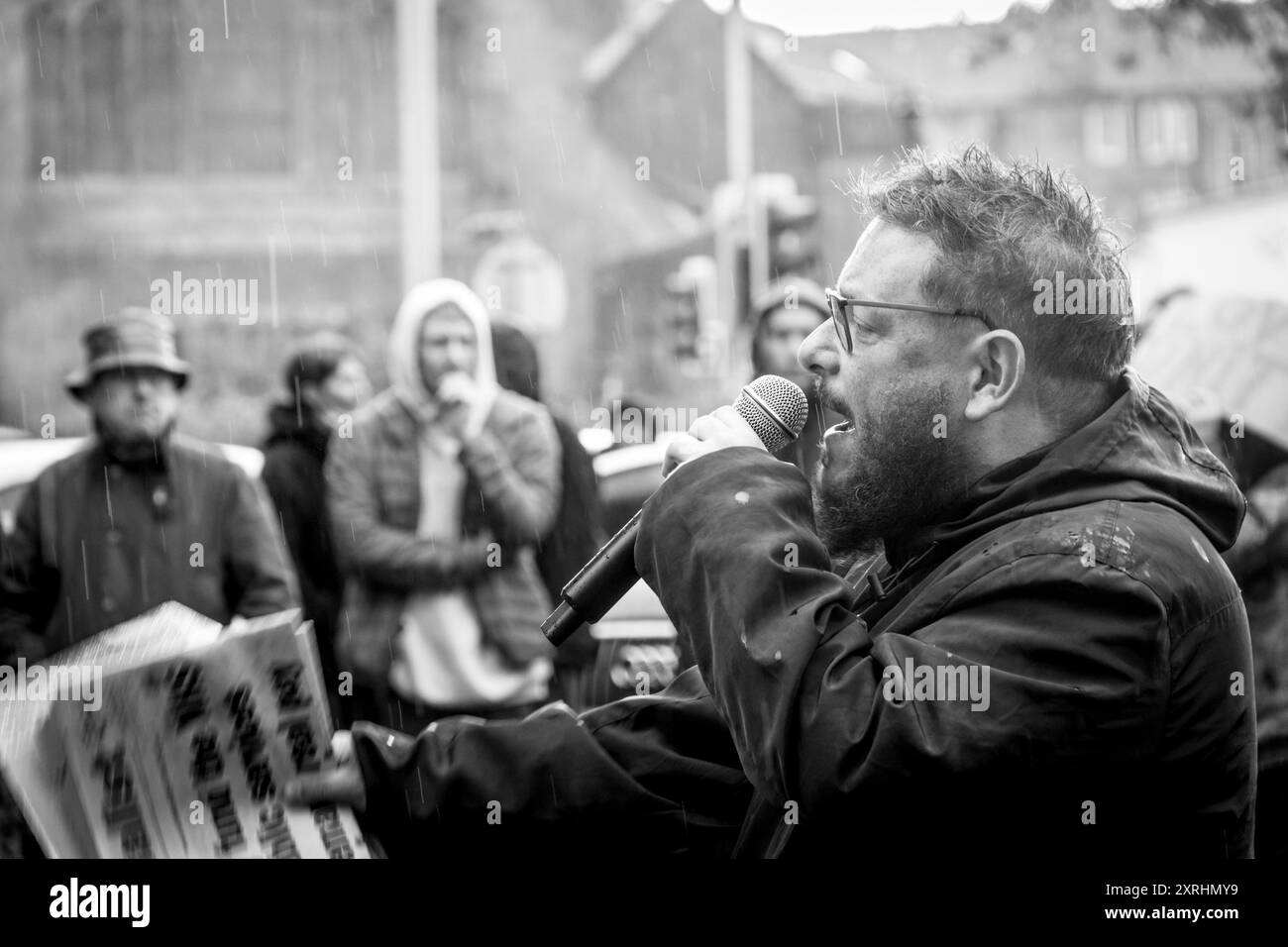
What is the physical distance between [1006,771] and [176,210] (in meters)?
28.9

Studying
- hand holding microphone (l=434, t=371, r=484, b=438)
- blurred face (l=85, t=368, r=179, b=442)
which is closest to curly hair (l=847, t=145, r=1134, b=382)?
hand holding microphone (l=434, t=371, r=484, b=438)

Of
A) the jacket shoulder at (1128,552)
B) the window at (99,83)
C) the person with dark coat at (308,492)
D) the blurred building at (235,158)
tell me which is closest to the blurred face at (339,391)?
the person with dark coat at (308,492)

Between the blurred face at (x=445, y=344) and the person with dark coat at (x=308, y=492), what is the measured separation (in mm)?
399

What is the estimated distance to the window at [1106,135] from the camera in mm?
45125

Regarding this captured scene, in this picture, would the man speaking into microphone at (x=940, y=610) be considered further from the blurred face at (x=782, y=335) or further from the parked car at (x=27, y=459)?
the parked car at (x=27, y=459)

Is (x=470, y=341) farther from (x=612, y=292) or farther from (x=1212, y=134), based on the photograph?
(x=1212, y=134)

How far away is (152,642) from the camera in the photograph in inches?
76.9

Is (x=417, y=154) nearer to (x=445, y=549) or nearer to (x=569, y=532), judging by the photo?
(x=569, y=532)

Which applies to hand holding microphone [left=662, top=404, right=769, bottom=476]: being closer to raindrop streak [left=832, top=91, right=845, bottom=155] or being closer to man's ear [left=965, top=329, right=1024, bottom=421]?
man's ear [left=965, top=329, right=1024, bottom=421]

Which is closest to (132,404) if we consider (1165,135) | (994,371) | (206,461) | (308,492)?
(206,461)

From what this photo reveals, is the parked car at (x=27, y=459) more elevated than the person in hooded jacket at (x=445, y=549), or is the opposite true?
the parked car at (x=27, y=459)

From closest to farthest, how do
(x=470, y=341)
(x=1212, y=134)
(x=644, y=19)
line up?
(x=470, y=341) < (x=644, y=19) < (x=1212, y=134)
